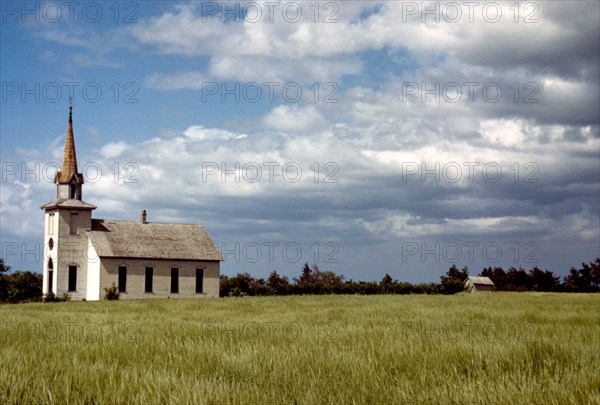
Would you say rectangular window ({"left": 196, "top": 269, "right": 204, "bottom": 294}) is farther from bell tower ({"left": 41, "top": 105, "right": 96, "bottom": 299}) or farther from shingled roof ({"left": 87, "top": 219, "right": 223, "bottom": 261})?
bell tower ({"left": 41, "top": 105, "right": 96, "bottom": 299})

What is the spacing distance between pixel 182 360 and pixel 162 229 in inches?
2066

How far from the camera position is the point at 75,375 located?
277 inches

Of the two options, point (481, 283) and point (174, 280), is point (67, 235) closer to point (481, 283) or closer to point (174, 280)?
point (174, 280)

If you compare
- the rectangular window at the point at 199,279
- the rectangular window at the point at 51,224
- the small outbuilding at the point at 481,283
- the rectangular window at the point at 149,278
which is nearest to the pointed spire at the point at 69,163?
the rectangular window at the point at 51,224

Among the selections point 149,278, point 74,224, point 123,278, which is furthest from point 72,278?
point 149,278

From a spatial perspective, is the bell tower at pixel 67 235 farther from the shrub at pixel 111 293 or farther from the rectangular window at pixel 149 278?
the rectangular window at pixel 149 278

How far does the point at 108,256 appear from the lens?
53.8m

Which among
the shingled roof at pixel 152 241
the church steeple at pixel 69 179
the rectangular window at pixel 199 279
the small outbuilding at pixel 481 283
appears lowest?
the small outbuilding at pixel 481 283

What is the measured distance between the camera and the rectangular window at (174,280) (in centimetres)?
5744

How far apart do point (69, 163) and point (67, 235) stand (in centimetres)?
625

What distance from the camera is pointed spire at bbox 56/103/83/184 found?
55731 millimetres

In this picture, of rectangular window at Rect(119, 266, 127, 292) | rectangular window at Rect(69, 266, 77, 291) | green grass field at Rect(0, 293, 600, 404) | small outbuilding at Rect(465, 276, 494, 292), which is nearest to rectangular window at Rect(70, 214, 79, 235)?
rectangular window at Rect(69, 266, 77, 291)

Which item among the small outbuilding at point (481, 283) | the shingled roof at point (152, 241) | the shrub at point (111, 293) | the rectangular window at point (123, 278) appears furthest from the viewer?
the small outbuilding at point (481, 283)

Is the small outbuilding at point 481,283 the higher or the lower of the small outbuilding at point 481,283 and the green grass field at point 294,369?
the lower
